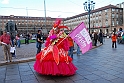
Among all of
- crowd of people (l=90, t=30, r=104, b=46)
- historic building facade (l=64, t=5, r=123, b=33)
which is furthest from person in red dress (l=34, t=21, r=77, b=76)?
historic building facade (l=64, t=5, r=123, b=33)

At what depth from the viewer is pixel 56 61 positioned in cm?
507

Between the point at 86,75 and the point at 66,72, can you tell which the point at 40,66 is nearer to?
the point at 66,72

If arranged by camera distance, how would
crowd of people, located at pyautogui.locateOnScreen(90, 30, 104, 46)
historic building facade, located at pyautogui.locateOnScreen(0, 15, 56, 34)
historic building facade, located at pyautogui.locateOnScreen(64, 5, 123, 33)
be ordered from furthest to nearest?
historic building facade, located at pyautogui.locateOnScreen(0, 15, 56, 34) < historic building facade, located at pyautogui.locateOnScreen(64, 5, 123, 33) < crowd of people, located at pyautogui.locateOnScreen(90, 30, 104, 46)

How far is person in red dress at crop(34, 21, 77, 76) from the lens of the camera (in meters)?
5.11

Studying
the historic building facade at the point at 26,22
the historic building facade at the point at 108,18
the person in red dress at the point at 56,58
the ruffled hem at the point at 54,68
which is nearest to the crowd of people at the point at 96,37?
the person in red dress at the point at 56,58

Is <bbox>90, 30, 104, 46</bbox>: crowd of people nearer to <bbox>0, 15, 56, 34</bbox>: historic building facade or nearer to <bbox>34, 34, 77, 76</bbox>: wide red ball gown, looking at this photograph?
<bbox>34, 34, 77, 76</bbox>: wide red ball gown

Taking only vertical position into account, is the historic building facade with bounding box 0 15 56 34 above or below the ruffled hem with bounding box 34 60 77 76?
above

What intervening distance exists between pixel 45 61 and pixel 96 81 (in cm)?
171

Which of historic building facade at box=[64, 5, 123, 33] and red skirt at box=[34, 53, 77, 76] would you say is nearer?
red skirt at box=[34, 53, 77, 76]

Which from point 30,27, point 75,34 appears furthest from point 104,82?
point 30,27

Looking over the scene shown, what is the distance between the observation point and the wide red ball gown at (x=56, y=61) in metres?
5.10

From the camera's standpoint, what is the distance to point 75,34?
16.5ft

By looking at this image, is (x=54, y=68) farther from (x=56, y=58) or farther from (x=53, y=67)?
(x=56, y=58)

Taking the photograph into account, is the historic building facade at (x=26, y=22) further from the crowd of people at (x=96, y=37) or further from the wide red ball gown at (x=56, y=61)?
the wide red ball gown at (x=56, y=61)
